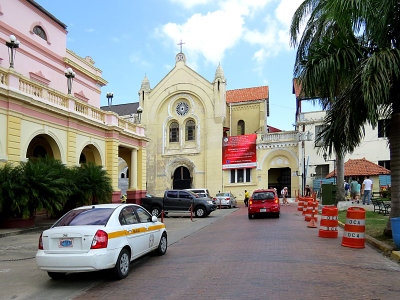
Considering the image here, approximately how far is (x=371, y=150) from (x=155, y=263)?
3195cm

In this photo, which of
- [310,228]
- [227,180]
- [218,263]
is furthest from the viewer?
[227,180]

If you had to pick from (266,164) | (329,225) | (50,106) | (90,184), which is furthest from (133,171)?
(266,164)

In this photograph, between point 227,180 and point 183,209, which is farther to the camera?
point 227,180

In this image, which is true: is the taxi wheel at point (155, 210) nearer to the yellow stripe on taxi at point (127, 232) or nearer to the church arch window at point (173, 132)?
the yellow stripe on taxi at point (127, 232)

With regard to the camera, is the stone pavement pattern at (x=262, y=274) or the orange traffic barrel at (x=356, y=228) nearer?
the stone pavement pattern at (x=262, y=274)

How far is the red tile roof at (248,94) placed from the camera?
4628 cm

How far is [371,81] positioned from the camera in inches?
342

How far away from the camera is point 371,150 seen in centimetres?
3509

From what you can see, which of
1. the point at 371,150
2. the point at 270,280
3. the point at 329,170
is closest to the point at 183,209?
the point at 270,280

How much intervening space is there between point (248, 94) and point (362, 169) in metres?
20.8

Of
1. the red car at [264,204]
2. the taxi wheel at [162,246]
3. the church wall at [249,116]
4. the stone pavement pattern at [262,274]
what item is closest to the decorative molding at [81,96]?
the red car at [264,204]

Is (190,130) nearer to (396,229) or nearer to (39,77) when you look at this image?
(39,77)

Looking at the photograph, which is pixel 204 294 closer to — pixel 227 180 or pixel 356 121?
pixel 356 121

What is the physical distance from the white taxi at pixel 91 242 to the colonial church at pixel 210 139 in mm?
33276
